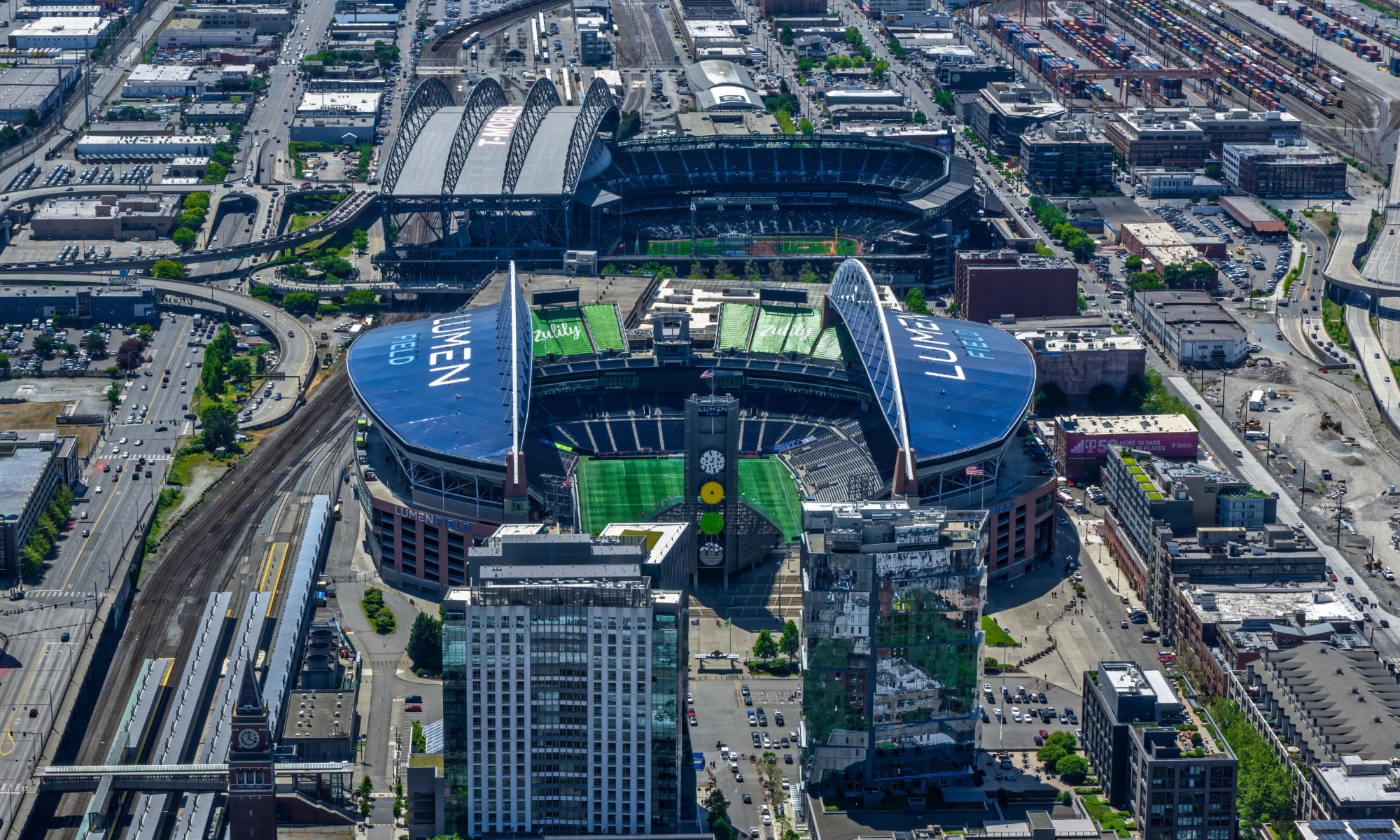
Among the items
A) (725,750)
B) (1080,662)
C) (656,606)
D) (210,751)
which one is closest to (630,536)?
(656,606)

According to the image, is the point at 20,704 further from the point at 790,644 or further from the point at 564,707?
the point at 790,644

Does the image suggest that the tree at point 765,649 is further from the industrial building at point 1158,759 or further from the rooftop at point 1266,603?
the rooftop at point 1266,603

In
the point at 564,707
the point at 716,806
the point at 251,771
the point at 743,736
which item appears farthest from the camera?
the point at 743,736

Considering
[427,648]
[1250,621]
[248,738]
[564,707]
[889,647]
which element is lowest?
[1250,621]

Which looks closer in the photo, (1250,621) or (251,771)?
(251,771)

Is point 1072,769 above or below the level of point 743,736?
above

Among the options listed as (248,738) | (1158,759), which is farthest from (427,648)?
(1158,759)
